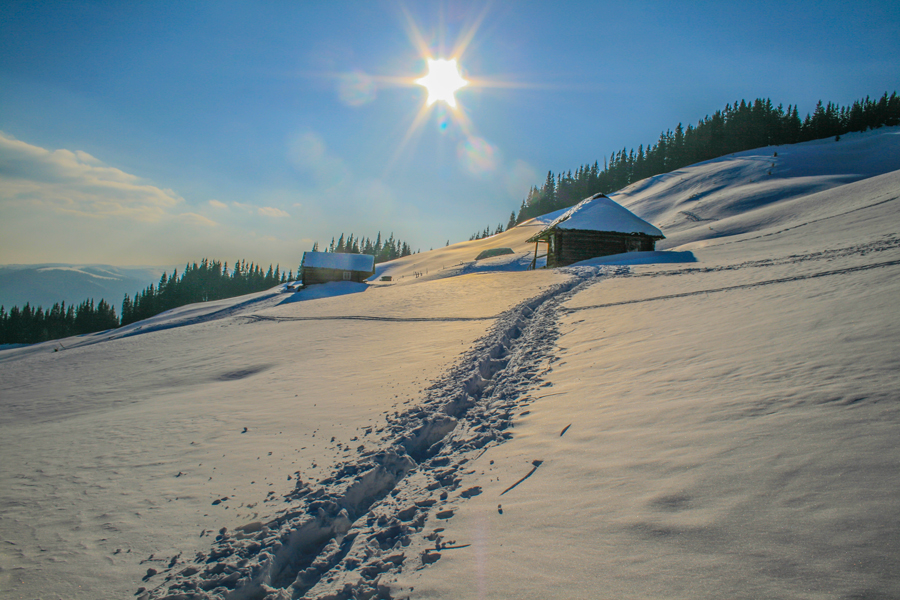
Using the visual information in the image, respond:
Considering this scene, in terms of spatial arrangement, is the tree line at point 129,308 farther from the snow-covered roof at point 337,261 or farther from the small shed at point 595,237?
the small shed at point 595,237

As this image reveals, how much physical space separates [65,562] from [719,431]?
541 cm

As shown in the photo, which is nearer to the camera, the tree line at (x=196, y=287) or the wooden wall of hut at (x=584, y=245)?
the wooden wall of hut at (x=584, y=245)

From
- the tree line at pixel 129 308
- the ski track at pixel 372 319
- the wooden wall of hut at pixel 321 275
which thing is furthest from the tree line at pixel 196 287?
the ski track at pixel 372 319

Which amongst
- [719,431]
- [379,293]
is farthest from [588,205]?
[719,431]

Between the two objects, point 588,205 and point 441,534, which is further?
point 588,205

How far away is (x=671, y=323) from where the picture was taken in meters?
7.86

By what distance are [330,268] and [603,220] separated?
28.9 meters

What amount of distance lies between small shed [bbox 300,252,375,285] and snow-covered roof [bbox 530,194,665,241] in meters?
24.0

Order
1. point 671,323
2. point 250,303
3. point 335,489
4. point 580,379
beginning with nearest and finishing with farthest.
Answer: point 335,489 → point 580,379 → point 671,323 → point 250,303

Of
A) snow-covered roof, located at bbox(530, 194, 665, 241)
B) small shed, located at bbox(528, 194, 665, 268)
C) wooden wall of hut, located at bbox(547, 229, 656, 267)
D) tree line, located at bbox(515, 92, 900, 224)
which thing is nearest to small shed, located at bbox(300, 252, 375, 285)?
snow-covered roof, located at bbox(530, 194, 665, 241)

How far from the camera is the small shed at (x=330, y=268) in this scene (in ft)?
138

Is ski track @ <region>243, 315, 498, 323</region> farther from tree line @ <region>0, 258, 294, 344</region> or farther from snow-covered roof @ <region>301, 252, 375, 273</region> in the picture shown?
tree line @ <region>0, 258, 294, 344</region>

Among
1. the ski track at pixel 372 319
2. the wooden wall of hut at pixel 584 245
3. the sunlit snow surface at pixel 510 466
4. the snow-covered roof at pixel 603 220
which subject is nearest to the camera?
the sunlit snow surface at pixel 510 466

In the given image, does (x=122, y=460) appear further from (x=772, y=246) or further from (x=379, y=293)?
(x=772, y=246)
